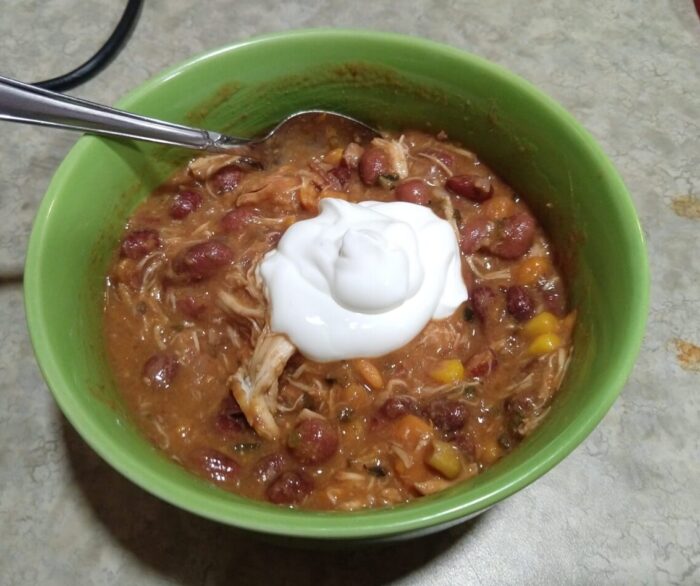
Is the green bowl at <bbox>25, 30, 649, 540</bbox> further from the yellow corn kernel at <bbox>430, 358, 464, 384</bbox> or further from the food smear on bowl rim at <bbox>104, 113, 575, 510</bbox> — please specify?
the yellow corn kernel at <bbox>430, 358, 464, 384</bbox>

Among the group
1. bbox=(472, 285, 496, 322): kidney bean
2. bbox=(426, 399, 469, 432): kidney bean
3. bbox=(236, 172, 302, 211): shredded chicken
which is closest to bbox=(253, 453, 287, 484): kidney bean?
bbox=(426, 399, 469, 432): kidney bean

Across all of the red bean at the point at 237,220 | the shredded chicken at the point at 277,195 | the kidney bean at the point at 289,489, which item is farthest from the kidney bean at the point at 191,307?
the kidney bean at the point at 289,489

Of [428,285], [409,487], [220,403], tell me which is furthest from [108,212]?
[409,487]

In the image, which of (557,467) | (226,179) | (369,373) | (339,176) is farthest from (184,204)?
(557,467)

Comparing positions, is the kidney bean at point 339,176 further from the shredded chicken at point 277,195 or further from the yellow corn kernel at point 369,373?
the yellow corn kernel at point 369,373

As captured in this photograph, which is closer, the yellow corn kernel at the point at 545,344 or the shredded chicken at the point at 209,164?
the yellow corn kernel at the point at 545,344

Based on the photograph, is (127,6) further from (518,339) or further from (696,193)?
(696,193)
